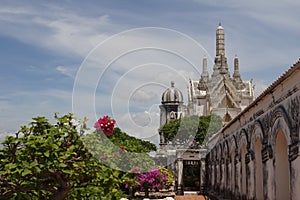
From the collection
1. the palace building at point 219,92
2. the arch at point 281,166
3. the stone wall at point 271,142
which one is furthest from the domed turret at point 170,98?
the arch at point 281,166

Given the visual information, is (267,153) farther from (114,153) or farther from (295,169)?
(114,153)

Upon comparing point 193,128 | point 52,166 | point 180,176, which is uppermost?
point 193,128

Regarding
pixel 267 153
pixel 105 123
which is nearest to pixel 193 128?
pixel 267 153

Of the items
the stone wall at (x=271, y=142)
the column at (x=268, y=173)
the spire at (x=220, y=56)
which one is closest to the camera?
the stone wall at (x=271, y=142)

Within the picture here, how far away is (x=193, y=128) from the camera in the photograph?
44.7m

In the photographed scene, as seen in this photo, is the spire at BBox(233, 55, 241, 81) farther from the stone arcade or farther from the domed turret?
the stone arcade

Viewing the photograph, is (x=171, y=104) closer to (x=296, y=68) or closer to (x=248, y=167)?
(x=248, y=167)

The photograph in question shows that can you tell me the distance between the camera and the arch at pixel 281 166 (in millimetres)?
10578

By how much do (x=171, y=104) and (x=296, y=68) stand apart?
189 feet

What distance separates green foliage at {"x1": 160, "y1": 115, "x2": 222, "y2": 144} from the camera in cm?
4348

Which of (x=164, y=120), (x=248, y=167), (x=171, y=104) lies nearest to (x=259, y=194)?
(x=248, y=167)

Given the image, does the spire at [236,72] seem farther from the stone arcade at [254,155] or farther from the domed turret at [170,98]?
the stone arcade at [254,155]

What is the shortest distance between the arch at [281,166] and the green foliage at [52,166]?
3.63 metres

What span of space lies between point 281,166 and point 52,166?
5200mm
